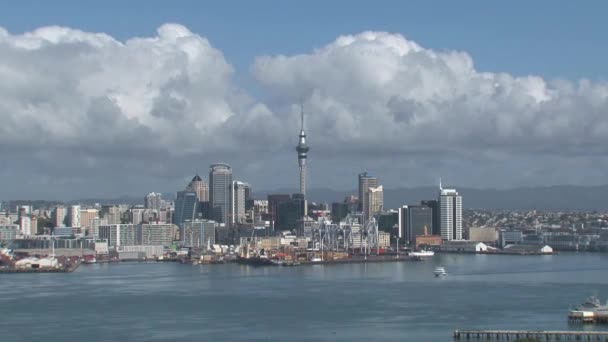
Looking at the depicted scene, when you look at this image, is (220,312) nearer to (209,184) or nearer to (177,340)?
(177,340)

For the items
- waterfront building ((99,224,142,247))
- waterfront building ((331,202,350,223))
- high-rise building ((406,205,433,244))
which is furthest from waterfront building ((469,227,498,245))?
waterfront building ((99,224,142,247))

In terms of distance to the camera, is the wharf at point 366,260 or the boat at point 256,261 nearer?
the boat at point 256,261

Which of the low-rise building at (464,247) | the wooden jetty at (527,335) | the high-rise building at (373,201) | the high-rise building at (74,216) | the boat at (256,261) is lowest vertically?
the wooden jetty at (527,335)

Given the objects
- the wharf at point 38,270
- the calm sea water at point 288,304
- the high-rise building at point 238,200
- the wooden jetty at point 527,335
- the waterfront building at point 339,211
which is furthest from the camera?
the waterfront building at point 339,211

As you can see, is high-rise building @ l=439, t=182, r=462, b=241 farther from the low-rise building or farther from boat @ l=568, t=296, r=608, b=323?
boat @ l=568, t=296, r=608, b=323

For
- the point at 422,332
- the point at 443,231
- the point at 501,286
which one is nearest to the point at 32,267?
the point at 501,286

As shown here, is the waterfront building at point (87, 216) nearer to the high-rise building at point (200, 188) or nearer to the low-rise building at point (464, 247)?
the high-rise building at point (200, 188)

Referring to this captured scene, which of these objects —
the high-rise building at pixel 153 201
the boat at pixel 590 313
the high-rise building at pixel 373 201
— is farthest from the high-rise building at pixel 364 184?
the boat at pixel 590 313
